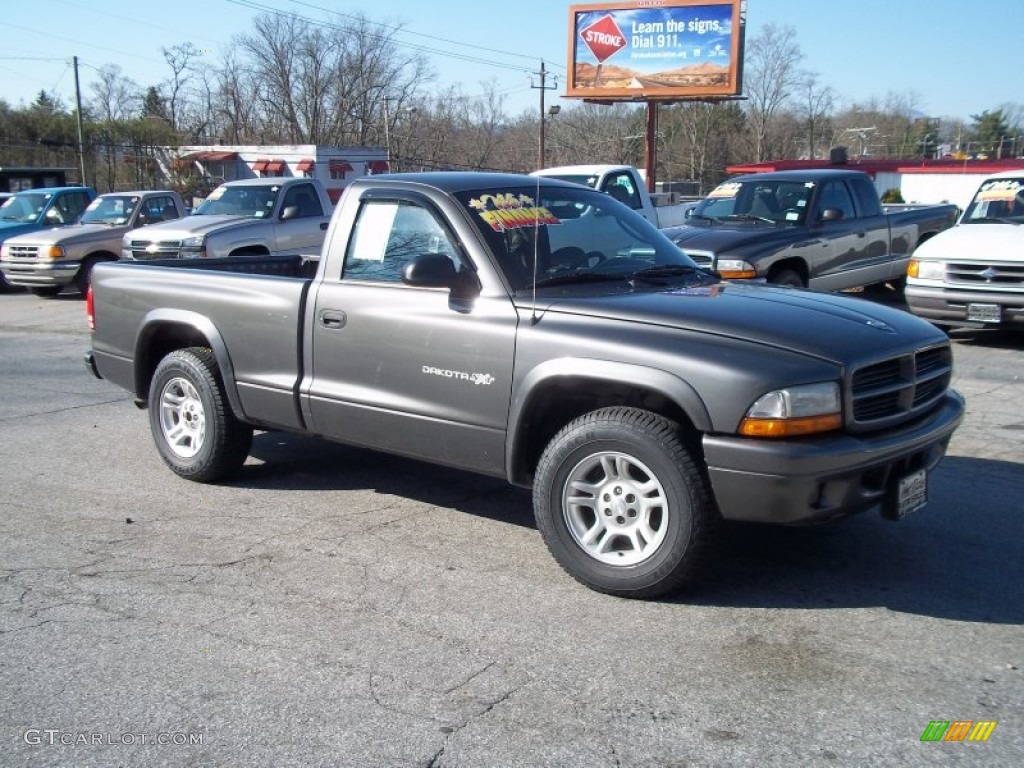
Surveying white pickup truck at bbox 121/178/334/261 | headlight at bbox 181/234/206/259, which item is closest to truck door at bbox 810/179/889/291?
white pickup truck at bbox 121/178/334/261

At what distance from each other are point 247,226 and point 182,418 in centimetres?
900

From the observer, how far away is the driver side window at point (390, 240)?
17.1ft

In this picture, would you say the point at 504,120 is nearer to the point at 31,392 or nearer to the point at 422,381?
the point at 31,392

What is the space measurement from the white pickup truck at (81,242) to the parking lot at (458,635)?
40.6 ft

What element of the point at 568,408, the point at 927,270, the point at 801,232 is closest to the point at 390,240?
the point at 568,408

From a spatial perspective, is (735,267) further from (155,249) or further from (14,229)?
(14,229)

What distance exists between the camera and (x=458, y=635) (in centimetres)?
405

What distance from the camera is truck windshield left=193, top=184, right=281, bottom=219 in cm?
1520

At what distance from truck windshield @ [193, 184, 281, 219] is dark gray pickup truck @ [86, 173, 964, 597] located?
9.21 m

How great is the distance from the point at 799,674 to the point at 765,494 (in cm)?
70

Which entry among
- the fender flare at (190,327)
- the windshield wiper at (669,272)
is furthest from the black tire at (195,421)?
the windshield wiper at (669,272)

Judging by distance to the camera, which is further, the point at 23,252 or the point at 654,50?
the point at 654,50

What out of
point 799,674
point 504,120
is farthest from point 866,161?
point 799,674

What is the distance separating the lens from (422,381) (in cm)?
498
